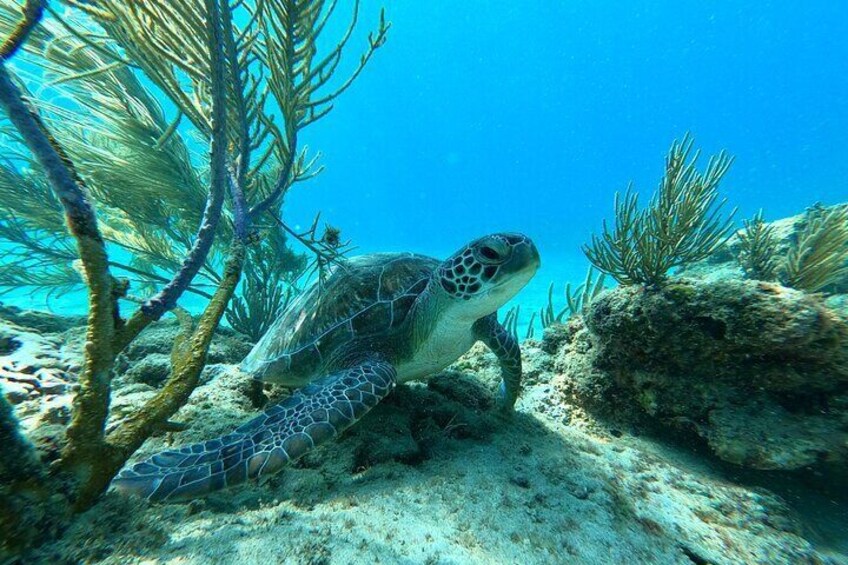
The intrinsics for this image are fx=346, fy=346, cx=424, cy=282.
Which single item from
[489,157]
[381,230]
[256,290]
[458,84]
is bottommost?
[256,290]

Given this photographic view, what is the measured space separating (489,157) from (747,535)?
12885 cm

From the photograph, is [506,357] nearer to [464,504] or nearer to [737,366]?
[464,504]

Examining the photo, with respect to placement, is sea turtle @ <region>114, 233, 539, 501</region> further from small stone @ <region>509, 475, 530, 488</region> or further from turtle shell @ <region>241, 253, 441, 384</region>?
small stone @ <region>509, 475, 530, 488</region>

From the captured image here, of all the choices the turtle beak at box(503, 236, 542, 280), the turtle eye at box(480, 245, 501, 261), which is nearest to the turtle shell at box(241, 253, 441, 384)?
the turtle eye at box(480, 245, 501, 261)

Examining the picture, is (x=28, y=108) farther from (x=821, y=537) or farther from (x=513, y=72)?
(x=513, y=72)

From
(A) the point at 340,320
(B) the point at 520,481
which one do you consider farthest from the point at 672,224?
(A) the point at 340,320

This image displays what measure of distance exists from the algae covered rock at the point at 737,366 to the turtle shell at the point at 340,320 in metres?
1.84

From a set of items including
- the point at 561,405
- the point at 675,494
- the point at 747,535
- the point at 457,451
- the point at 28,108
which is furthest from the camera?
the point at 561,405

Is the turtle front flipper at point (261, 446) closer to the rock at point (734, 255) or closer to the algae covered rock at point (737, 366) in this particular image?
the algae covered rock at point (737, 366)

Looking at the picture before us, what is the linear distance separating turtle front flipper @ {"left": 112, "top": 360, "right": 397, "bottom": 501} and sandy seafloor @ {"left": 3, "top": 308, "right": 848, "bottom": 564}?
0.13 m

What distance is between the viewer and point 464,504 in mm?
1854

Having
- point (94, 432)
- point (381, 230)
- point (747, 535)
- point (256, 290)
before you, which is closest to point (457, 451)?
point (747, 535)

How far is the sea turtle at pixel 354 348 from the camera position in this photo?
6.15 ft

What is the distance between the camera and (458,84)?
106 m
